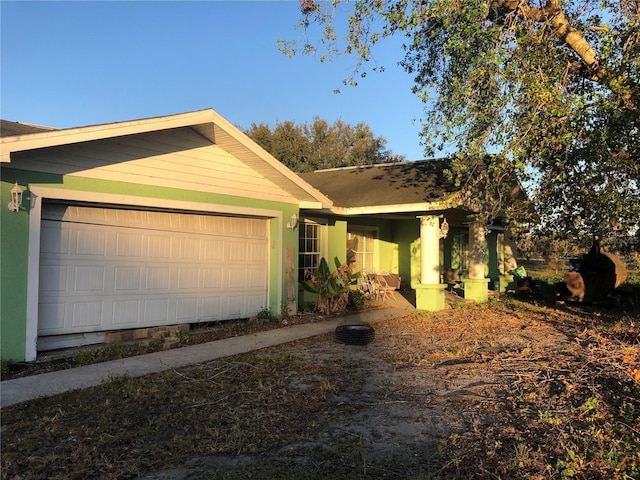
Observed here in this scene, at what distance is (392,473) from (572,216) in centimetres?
722

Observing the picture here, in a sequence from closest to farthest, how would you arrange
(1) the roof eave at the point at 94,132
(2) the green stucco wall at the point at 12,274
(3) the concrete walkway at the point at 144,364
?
(3) the concrete walkway at the point at 144,364
(1) the roof eave at the point at 94,132
(2) the green stucco wall at the point at 12,274

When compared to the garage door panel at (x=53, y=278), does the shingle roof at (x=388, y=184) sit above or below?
above

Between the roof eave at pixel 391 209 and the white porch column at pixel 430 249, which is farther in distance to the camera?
the white porch column at pixel 430 249

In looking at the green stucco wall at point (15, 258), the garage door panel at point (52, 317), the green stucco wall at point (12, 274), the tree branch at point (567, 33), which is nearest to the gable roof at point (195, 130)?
the green stucco wall at point (15, 258)

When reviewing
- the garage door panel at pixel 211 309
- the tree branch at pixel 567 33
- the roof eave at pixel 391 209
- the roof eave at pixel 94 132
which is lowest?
the garage door panel at pixel 211 309

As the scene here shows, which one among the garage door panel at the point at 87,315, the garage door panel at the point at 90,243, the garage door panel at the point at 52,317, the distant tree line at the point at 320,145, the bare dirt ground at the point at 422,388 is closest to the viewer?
the bare dirt ground at the point at 422,388

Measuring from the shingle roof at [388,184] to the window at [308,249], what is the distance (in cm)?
102

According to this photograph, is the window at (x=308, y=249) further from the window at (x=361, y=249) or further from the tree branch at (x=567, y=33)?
the tree branch at (x=567, y=33)

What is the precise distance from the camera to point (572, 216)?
9.05 meters

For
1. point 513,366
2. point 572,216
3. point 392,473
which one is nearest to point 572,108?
point 572,216

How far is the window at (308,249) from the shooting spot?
12.7 metres

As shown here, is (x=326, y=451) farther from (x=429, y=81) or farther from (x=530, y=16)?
(x=429, y=81)

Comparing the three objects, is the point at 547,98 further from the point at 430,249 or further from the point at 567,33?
the point at 430,249

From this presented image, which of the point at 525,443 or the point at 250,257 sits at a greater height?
the point at 250,257
